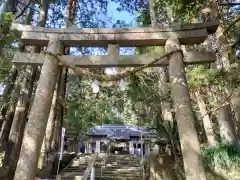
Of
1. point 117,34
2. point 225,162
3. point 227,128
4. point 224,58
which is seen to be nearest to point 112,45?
point 117,34

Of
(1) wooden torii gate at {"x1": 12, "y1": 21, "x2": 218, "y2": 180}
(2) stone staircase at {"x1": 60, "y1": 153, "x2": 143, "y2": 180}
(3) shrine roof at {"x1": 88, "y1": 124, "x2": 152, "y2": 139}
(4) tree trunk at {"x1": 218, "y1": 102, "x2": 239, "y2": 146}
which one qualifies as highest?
(3) shrine roof at {"x1": 88, "y1": 124, "x2": 152, "y2": 139}

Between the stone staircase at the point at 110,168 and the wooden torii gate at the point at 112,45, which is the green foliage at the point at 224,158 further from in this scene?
the stone staircase at the point at 110,168

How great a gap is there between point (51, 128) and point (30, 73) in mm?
2538

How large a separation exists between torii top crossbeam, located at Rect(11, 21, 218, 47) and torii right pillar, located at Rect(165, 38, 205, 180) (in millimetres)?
212

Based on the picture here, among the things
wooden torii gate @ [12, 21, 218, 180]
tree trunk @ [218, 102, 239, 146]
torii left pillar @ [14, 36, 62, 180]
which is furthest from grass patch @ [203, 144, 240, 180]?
torii left pillar @ [14, 36, 62, 180]

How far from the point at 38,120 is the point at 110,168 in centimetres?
863

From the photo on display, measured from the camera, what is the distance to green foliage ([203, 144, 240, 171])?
20.9 feet

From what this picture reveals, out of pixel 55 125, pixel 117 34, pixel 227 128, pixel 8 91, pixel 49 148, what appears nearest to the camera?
pixel 117 34

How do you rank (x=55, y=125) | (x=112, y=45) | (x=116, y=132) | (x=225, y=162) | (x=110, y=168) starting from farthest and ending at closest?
(x=116, y=132) < (x=110, y=168) < (x=55, y=125) < (x=225, y=162) < (x=112, y=45)

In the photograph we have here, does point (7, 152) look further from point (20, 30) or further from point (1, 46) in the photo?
point (20, 30)

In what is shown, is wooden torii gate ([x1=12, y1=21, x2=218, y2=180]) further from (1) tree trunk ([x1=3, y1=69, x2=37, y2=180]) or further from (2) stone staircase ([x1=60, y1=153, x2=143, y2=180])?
(2) stone staircase ([x1=60, y1=153, x2=143, y2=180])

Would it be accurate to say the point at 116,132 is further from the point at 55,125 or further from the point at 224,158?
the point at 224,158

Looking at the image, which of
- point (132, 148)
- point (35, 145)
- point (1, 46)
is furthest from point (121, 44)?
point (132, 148)

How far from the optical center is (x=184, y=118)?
3996 mm
